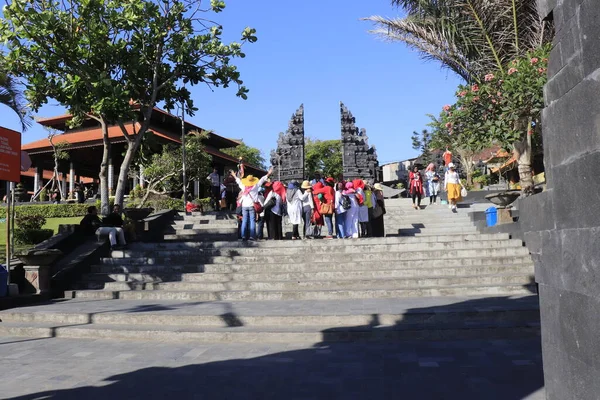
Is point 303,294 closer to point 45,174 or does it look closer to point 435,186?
point 435,186

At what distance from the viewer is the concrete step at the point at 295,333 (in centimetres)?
615

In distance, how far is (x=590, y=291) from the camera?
8.20ft

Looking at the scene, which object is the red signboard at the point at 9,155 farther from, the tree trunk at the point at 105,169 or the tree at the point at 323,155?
the tree at the point at 323,155

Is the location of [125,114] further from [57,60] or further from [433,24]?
[433,24]

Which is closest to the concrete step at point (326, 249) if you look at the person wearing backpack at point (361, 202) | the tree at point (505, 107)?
the person wearing backpack at point (361, 202)

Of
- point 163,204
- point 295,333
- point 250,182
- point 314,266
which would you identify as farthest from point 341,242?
point 163,204

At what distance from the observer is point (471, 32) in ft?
57.7

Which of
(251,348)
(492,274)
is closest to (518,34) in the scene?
(492,274)

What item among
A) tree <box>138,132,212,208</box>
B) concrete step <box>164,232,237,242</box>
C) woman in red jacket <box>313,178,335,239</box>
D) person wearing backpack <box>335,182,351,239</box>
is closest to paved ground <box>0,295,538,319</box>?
person wearing backpack <box>335,182,351,239</box>

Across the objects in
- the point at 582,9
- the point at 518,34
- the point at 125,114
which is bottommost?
the point at 582,9

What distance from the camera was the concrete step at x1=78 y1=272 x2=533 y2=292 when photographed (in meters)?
8.76

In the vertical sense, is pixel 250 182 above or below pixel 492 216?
above

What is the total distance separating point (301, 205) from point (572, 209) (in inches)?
390

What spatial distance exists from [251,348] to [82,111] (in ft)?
30.7
